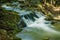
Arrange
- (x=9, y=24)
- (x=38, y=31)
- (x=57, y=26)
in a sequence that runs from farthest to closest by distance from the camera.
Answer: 1. (x=57, y=26)
2. (x=38, y=31)
3. (x=9, y=24)

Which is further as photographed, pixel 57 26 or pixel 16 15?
pixel 57 26

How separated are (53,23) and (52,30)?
2.25 meters

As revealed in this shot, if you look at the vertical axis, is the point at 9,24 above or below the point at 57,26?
above

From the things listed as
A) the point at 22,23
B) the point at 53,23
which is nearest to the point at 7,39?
the point at 22,23

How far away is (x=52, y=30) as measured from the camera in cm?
1415

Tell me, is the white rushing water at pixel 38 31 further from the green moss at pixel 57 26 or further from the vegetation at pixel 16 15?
the vegetation at pixel 16 15

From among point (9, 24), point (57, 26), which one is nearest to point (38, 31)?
point (9, 24)

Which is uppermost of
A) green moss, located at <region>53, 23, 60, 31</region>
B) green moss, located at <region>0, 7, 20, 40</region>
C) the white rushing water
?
green moss, located at <region>0, 7, 20, 40</region>

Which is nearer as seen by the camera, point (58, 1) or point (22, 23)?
point (22, 23)

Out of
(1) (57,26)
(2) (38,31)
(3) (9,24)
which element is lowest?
(1) (57,26)

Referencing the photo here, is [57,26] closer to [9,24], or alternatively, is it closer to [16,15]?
[16,15]

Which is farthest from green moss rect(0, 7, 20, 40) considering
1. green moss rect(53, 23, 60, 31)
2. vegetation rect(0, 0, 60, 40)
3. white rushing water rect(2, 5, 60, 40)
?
green moss rect(53, 23, 60, 31)

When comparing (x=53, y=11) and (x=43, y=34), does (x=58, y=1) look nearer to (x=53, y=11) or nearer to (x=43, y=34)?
(x=53, y=11)

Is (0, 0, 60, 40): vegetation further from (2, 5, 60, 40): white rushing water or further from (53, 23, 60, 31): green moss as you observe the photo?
(2, 5, 60, 40): white rushing water
